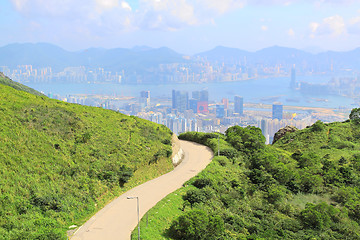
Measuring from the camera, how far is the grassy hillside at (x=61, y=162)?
20000 mm

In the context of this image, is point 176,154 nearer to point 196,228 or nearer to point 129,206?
point 129,206

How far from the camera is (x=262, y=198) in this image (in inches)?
1146

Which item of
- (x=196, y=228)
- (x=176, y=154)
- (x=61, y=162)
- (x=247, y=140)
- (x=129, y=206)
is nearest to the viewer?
(x=196, y=228)

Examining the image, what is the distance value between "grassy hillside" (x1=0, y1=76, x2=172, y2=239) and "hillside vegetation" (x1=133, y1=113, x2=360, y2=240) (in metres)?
5.26

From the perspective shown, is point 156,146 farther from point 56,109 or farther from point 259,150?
point 259,150

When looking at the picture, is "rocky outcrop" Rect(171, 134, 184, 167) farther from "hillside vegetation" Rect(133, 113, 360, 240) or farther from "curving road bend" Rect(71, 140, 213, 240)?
"hillside vegetation" Rect(133, 113, 360, 240)

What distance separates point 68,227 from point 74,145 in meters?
10.3

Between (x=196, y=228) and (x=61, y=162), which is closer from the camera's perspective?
(x=196, y=228)

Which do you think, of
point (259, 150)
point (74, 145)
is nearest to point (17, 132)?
point (74, 145)

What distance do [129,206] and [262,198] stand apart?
12984 mm

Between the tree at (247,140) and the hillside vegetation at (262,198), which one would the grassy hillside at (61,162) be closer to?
the hillside vegetation at (262,198)

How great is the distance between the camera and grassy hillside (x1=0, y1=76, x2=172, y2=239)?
787 inches

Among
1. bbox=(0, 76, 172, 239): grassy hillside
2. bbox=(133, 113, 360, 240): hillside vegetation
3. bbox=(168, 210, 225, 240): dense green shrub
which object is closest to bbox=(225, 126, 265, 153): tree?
bbox=(133, 113, 360, 240): hillside vegetation

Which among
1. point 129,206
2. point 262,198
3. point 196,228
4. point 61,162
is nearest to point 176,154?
point 262,198
